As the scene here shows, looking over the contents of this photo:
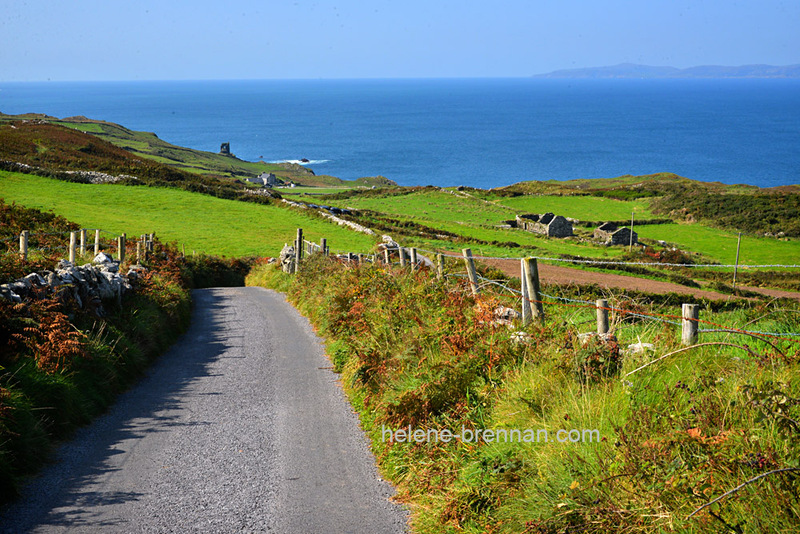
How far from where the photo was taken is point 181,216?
1902 inches

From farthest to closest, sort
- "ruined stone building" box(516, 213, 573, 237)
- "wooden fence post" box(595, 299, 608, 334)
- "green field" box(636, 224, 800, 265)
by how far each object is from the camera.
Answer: "ruined stone building" box(516, 213, 573, 237) < "green field" box(636, 224, 800, 265) < "wooden fence post" box(595, 299, 608, 334)

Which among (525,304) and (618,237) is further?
(618,237)

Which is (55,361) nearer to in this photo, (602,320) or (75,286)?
(75,286)

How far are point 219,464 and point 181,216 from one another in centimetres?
4326

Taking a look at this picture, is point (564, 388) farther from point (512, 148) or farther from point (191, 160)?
point (512, 148)

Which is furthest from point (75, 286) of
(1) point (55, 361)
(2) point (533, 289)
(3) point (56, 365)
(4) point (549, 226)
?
(4) point (549, 226)

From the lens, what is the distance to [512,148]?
639 ft

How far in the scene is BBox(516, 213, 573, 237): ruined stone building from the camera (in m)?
57.9

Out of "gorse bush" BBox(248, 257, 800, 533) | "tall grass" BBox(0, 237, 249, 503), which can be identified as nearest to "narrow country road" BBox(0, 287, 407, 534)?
"tall grass" BBox(0, 237, 249, 503)

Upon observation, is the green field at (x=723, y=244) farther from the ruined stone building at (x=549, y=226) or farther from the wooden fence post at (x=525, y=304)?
the wooden fence post at (x=525, y=304)

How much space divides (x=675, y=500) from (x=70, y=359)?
8870mm

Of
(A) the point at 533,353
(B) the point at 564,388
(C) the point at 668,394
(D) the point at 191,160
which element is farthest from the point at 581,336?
(D) the point at 191,160

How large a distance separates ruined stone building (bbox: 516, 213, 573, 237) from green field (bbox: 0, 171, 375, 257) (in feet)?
65.9

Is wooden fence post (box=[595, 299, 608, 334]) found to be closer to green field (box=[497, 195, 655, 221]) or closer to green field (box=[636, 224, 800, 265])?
green field (box=[636, 224, 800, 265])
